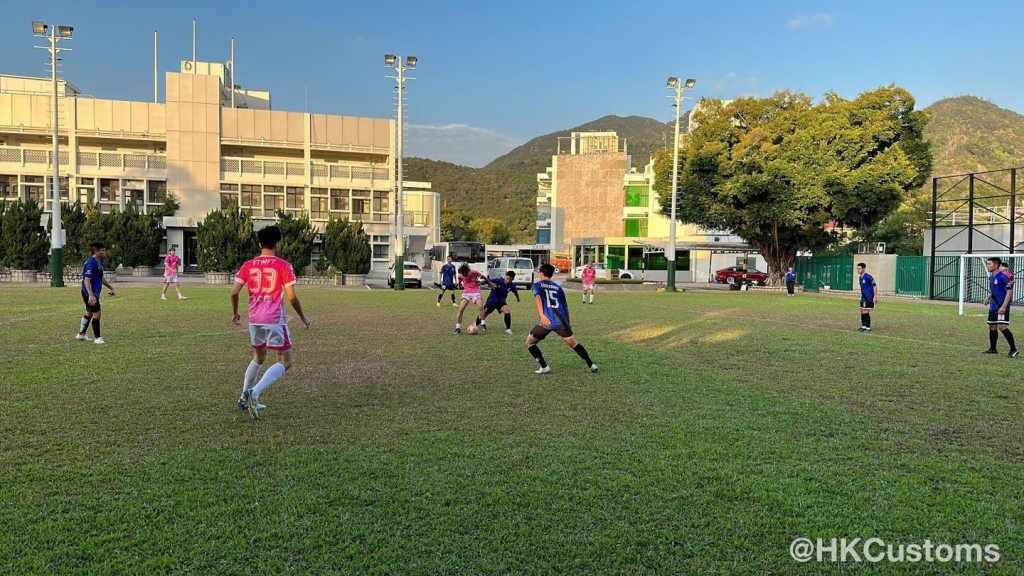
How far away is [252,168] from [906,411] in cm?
4546

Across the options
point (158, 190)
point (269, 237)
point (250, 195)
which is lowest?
point (269, 237)

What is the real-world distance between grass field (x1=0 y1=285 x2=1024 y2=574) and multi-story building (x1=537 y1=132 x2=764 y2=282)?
1431 inches

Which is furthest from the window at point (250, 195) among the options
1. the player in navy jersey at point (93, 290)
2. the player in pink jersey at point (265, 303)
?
the player in pink jersey at point (265, 303)

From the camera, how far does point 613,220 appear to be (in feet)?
250

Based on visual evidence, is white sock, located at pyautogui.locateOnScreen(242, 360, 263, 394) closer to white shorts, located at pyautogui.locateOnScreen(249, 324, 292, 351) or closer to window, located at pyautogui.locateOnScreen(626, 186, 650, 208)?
white shorts, located at pyautogui.locateOnScreen(249, 324, 292, 351)

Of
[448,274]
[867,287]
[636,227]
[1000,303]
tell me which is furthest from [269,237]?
[636,227]

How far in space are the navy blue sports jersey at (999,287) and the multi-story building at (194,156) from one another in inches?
1466

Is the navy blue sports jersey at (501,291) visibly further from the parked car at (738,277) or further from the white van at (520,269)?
the parked car at (738,277)

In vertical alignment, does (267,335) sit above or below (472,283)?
below

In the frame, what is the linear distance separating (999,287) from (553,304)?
813 cm

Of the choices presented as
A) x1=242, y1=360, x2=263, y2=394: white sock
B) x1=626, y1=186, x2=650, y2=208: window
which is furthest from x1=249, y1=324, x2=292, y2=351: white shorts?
x1=626, y1=186, x2=650, y2=208: window

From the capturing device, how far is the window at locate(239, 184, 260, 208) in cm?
4541

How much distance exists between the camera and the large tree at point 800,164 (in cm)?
3114

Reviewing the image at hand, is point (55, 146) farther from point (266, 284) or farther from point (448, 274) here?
point (266, 284)
